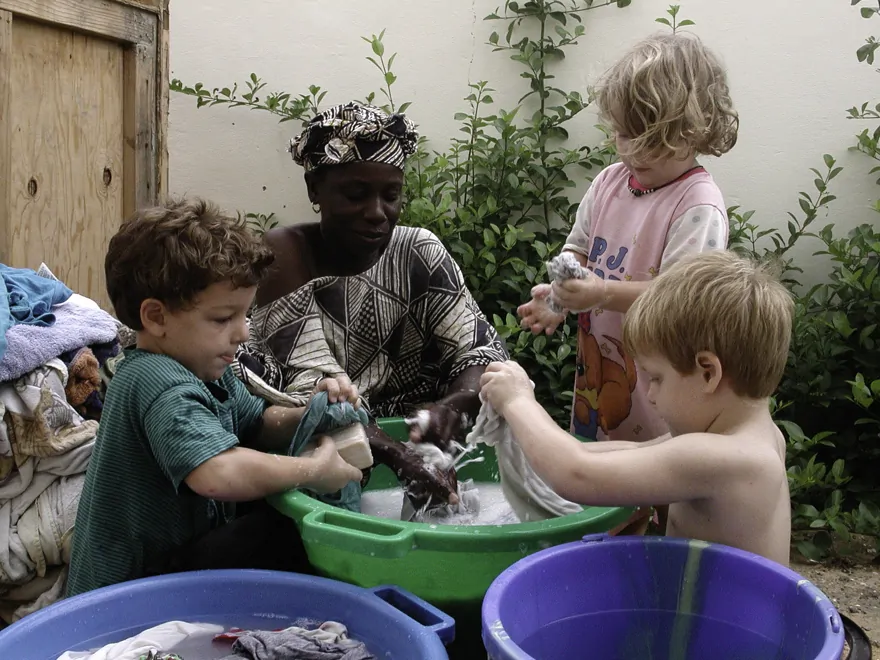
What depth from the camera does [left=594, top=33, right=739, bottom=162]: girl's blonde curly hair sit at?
7.73ft

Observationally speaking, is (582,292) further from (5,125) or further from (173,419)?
(5,125)

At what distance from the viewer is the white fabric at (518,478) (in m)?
2.08

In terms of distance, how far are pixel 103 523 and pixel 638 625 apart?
116 cm

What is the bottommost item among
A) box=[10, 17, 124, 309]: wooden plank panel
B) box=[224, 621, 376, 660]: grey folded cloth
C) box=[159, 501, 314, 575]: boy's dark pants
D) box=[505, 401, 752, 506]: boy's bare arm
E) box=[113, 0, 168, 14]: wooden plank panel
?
box=[224, 621, 376, 660]: grey folded cloth

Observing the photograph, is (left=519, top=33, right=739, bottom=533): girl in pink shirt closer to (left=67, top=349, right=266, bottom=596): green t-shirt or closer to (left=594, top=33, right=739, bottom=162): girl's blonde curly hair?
(left=594, top=33, right=739, bottom=162): girl's blonde curly hair

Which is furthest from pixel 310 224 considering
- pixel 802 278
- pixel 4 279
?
pixel 802 278

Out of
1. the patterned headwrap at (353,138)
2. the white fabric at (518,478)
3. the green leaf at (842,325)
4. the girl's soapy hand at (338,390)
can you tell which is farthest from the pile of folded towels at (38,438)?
the green leaf at (842,325)

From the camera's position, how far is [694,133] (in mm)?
2371

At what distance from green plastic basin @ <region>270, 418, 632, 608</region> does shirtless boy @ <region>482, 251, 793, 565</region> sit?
12 cm

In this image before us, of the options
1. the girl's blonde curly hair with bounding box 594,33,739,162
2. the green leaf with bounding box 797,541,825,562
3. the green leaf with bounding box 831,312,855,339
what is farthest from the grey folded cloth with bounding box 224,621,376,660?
the green leaf with bounding box 831,312,855,339

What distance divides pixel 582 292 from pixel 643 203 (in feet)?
1.26

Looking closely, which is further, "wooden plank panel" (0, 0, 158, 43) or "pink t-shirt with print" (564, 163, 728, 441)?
"wooden plank panel" (0, 0, 158, 43)

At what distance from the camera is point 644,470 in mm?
1677

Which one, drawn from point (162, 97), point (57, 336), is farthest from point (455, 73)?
point (57, 336)
